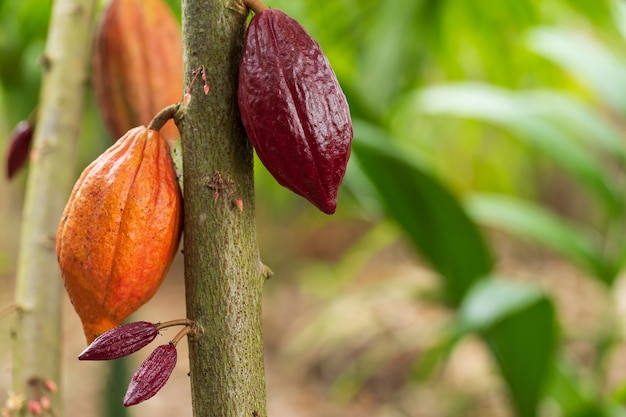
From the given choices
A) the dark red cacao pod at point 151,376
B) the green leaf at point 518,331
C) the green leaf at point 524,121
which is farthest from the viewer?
the green leaf at point 524,121

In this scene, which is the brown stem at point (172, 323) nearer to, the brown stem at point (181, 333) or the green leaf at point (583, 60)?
the brown stem at point (181, 333)

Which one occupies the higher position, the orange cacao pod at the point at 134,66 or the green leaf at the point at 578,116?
the orange cacao pod at the point at 134,66

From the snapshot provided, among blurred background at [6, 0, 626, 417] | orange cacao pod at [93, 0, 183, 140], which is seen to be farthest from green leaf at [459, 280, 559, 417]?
orange cacao pod at [93, 0, 183, 140]

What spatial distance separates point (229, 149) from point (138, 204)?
Result: 43 millimetres

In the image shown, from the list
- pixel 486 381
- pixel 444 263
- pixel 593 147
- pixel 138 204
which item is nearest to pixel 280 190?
pixel 486 381

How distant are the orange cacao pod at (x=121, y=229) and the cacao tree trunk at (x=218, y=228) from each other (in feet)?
0.04

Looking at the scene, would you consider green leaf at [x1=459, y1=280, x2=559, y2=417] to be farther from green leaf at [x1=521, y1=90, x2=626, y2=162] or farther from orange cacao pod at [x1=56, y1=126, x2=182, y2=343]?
orange cacao pod at [x1=56, y1=126, x2=182, y2=343]

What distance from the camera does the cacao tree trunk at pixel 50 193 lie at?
0.44 meters

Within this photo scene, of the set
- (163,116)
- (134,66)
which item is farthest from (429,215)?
(163,116)

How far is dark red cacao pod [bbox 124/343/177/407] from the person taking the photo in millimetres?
262

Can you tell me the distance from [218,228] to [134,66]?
218 millimetres

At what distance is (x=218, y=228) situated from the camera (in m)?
0.29

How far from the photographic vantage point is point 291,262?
10.2ft

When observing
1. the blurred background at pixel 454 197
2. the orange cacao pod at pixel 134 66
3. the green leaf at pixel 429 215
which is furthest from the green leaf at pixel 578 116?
the orange cacao pod at pixel 134 66
